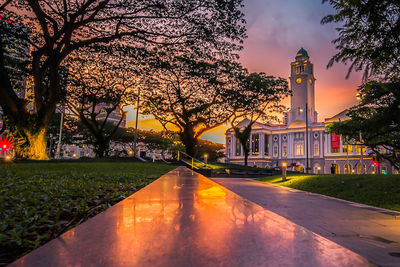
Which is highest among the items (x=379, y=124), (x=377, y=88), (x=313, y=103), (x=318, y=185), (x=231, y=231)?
(x=313, y=103)

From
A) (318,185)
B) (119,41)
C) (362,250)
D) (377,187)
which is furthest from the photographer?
(119,41)

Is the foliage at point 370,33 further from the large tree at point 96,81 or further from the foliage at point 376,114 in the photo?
the large tree at point 96,81

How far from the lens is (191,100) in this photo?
87.4 ft

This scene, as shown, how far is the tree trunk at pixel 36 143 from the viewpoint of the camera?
1327 cm

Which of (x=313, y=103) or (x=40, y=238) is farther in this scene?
(x=313, y=103)

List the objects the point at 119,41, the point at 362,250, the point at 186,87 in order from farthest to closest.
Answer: the point at 186,87 → the point at 119,41 → the point at 362,250

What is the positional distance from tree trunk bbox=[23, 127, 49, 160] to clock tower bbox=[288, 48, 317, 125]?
65998 mm

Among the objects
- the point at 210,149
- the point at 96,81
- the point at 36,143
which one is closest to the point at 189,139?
the point at 96,81

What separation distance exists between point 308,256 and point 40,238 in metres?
1.34

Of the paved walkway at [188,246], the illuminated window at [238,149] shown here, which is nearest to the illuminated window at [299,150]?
the illuminated window at [238,149]

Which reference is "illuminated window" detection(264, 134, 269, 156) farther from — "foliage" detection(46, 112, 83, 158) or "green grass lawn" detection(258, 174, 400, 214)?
"green grass lawn" detection(258, 174, 400, 214)

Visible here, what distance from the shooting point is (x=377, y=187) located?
27.7 ft

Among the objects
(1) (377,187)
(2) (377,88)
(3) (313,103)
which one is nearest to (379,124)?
(2) (377,88)

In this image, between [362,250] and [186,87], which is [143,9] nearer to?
[362,250]
